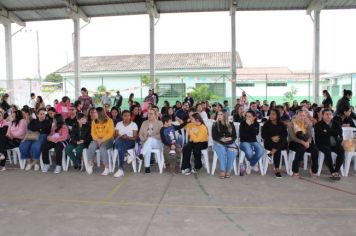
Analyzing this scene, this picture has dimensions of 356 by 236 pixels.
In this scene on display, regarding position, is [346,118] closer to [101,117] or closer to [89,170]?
[101,117]

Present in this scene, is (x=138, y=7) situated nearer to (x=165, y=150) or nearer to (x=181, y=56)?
(x=165, y=150)

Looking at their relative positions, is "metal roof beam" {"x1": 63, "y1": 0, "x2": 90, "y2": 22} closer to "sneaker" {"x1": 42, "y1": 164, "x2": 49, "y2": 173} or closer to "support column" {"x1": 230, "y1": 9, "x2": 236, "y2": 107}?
"support column" {"x1": 230, "y1": 9, "x2": 236, "y2": 107}

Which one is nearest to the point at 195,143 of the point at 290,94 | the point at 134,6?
the point at 134,6

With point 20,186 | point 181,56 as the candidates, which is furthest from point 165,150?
point 181,56

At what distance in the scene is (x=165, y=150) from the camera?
6.43 meters

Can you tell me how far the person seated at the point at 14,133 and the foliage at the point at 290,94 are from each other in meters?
16.4

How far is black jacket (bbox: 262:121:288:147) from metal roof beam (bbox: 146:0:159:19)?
930 cm

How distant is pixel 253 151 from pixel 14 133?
4774 mm

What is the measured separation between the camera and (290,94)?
21359 millimetres

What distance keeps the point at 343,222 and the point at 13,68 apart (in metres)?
16.5

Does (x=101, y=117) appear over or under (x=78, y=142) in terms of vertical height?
over

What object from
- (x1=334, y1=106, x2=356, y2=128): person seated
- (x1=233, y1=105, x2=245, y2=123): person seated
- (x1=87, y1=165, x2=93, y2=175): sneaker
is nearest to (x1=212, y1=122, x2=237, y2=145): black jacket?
(x1=233, y1=105, x2=245, y2=123): person seated

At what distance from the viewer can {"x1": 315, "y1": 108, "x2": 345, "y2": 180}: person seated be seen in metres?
5.89

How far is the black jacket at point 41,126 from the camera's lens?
6784mm
